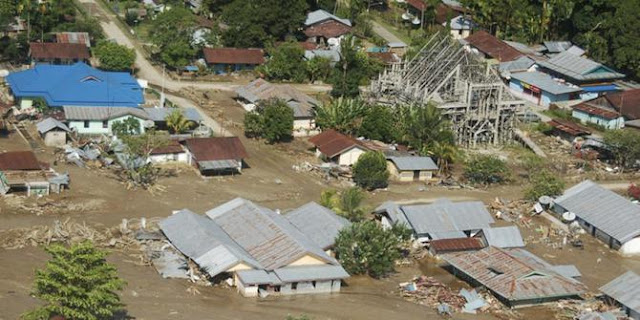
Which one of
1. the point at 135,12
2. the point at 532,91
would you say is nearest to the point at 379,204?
the point at 532,91

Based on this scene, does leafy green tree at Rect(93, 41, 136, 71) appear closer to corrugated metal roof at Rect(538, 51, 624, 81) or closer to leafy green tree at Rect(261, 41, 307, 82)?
leafy green tree at Rect(261, 41, 307, 82)

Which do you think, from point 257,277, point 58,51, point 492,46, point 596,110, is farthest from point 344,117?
point 492,46

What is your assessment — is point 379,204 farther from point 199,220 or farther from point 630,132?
point 630,132

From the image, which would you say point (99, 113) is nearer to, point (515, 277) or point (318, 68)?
point (318, 68)

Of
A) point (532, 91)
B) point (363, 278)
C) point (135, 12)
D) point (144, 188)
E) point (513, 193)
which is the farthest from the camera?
point (135, 12)

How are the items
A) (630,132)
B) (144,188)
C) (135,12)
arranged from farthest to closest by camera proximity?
1. (135,12)
2. (630,132)
3. (144,188)

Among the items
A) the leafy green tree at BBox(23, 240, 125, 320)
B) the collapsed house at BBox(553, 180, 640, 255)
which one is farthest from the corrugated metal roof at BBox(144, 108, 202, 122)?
the leafy green tree at BBox(23, 240, 125, 320)

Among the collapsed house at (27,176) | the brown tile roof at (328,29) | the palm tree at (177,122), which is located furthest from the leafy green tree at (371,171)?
the brown tile roof at (328,29)
